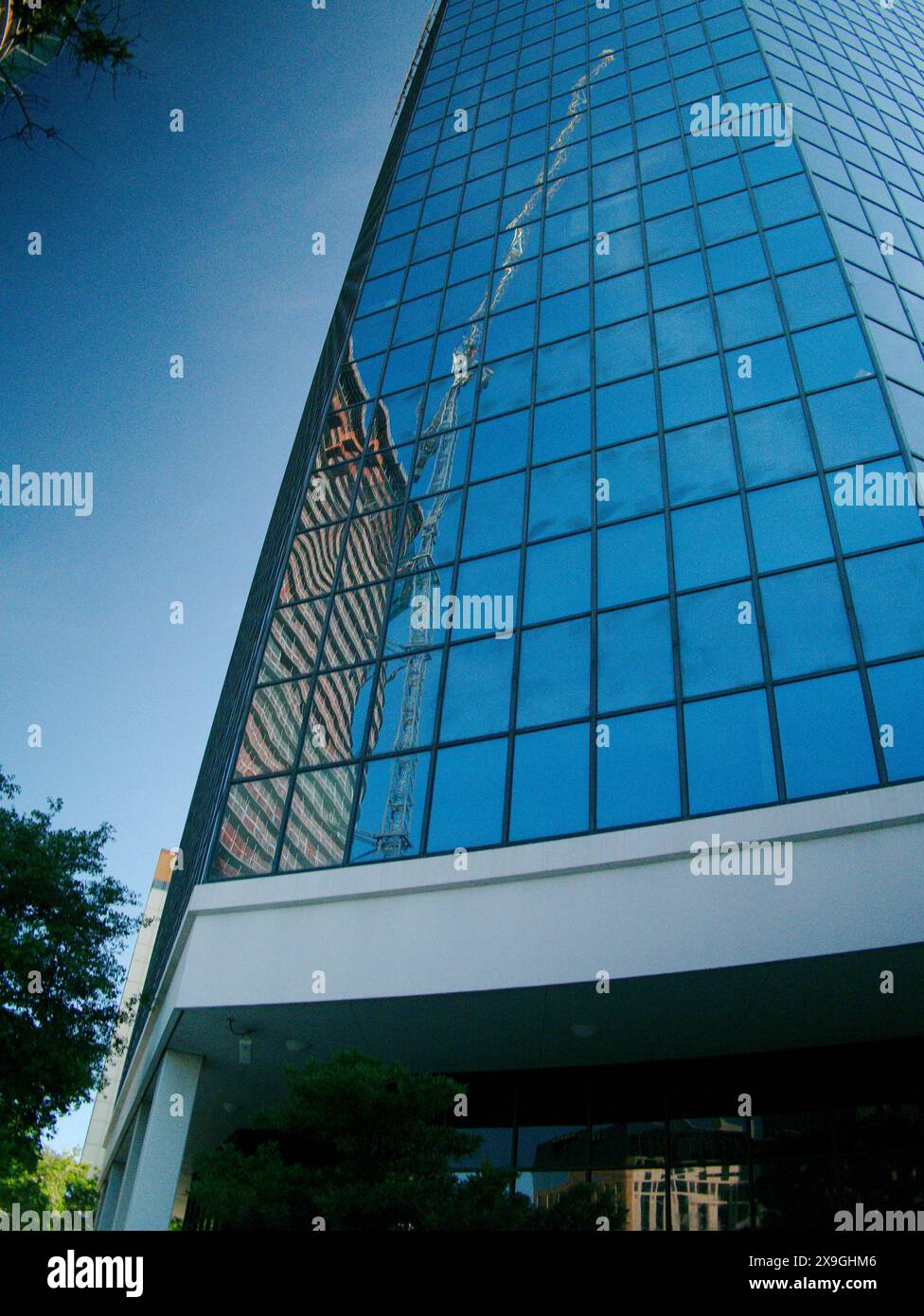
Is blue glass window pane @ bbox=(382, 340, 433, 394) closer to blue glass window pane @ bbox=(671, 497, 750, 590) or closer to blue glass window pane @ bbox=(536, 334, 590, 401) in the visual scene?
blue glass window pane @ bbox=(536, 334, 590, 401)

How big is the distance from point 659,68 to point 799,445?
59.3 ft

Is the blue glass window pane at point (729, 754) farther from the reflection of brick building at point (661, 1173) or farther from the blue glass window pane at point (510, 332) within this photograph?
the blue glass window pane at point (510, 332)

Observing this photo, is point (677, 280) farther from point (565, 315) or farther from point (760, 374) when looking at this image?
point (760, 374)

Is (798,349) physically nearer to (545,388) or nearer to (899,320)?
(899,320)

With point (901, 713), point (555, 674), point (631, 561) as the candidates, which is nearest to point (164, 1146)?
point (555, 674)

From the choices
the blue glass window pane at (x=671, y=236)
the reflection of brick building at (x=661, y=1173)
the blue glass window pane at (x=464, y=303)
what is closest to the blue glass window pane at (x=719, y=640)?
the reflection of brick building at (x=661, y=1173)

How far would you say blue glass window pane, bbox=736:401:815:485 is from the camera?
52.5 ft

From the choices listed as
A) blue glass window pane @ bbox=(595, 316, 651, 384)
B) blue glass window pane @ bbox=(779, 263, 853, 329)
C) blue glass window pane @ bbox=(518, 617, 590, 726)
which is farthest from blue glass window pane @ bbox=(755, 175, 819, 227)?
blue glass window pane @ bbox=(518, 617, 590, 726)

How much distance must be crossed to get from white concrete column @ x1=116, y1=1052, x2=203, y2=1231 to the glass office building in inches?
9.0

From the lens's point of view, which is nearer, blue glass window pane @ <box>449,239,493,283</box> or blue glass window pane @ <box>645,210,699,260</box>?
blue glass window pane @ <box>645,210,699,260</box>

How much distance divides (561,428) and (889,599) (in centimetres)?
808

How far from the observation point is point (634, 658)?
15.2 m

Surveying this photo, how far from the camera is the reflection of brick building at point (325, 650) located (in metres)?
16.2

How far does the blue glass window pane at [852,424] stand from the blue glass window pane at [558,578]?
14.8 ft
